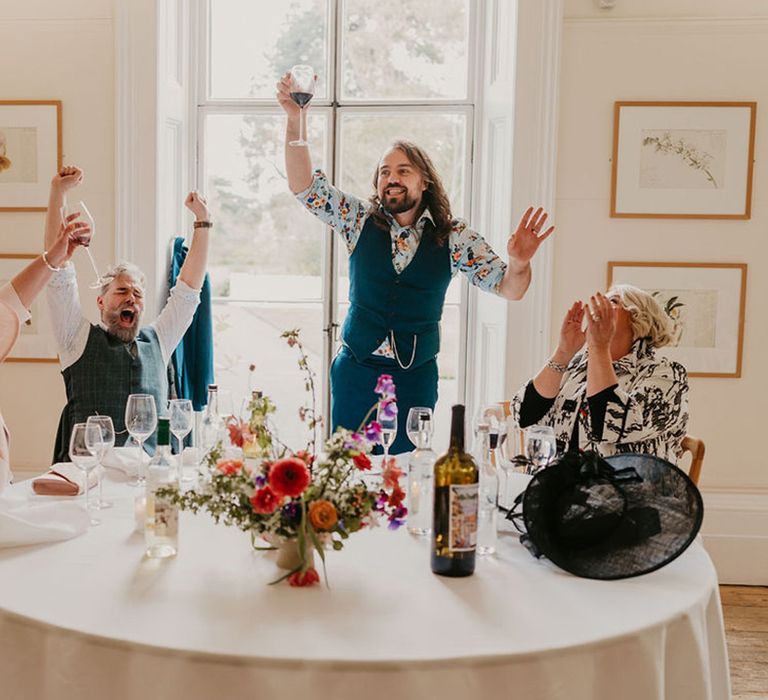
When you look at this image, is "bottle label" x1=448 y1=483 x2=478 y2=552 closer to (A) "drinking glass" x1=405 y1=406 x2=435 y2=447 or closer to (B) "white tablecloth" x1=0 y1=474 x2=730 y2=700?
(B) "white tablecloth" x1=0 y1=474 x2=730 y2=700

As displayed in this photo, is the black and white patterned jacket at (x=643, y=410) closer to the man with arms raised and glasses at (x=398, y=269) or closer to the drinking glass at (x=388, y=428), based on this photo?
the drinking glass at (x=388, y=428)

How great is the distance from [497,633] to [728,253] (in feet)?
9.54

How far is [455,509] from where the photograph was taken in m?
1.60

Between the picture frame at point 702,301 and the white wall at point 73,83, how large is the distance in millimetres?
2262

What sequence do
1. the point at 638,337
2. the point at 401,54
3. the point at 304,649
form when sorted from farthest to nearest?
the point at 401,54, the point at 638,337, the point at 304,649

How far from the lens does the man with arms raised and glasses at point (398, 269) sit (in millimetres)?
3451

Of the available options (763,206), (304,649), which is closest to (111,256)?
(763,206)

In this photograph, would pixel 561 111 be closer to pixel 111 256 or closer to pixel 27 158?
pixel 111 256

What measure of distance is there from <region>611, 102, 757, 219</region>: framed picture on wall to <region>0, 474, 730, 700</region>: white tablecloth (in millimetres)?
2425

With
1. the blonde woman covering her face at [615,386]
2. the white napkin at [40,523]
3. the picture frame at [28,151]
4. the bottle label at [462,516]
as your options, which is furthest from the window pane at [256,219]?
the bottle label at [462,516]

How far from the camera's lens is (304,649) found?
1339 millimetres

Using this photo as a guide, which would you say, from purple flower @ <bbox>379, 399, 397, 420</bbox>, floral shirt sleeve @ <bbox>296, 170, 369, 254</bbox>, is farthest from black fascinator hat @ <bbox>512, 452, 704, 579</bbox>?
floral shirt sleeve @ <bbox>296, 170, 369, 254</bbox>

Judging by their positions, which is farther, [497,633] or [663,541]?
[663,541]

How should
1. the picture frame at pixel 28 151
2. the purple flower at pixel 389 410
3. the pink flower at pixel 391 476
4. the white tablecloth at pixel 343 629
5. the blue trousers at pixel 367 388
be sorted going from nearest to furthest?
1. the white tablecloth at pixel 343 629
2. the pink flower at pixel 391 476
3. the purple flower at pixel 389 410
4. the blue trousers at pixel 367 388
5. the picture frame at pixel 28 151
